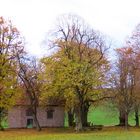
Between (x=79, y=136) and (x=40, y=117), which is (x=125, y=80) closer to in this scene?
(x=40, y=117)

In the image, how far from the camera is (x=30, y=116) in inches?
3263

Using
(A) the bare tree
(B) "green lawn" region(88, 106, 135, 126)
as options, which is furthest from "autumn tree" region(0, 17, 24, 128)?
(B) "green lawn" region(88, 106, 135, 126)

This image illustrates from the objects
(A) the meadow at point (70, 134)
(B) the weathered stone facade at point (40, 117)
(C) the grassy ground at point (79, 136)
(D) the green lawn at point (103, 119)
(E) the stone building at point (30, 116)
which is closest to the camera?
(C) the grassy ground at point (79, 136)

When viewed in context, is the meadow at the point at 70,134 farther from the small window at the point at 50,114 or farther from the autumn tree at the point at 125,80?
the small window at the point at 50,114

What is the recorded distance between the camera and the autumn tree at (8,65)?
69.5m

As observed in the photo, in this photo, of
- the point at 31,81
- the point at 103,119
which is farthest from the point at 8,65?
the point at 103,119

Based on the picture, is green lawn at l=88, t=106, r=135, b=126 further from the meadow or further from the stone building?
the stone building

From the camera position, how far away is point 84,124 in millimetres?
75000

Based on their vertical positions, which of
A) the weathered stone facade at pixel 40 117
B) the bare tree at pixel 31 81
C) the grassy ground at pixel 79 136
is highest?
the bare tree at pixel 31 81

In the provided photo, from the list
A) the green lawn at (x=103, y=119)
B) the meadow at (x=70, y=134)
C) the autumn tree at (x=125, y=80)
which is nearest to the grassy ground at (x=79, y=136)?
the meadow at (x=70, y=134)

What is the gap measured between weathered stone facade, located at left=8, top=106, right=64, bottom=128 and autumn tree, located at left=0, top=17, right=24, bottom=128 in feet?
36.4

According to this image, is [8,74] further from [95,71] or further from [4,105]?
[95,71]

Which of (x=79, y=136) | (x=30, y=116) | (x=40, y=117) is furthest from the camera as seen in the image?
(x=40, y=117)

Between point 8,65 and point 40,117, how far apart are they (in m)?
17.0
